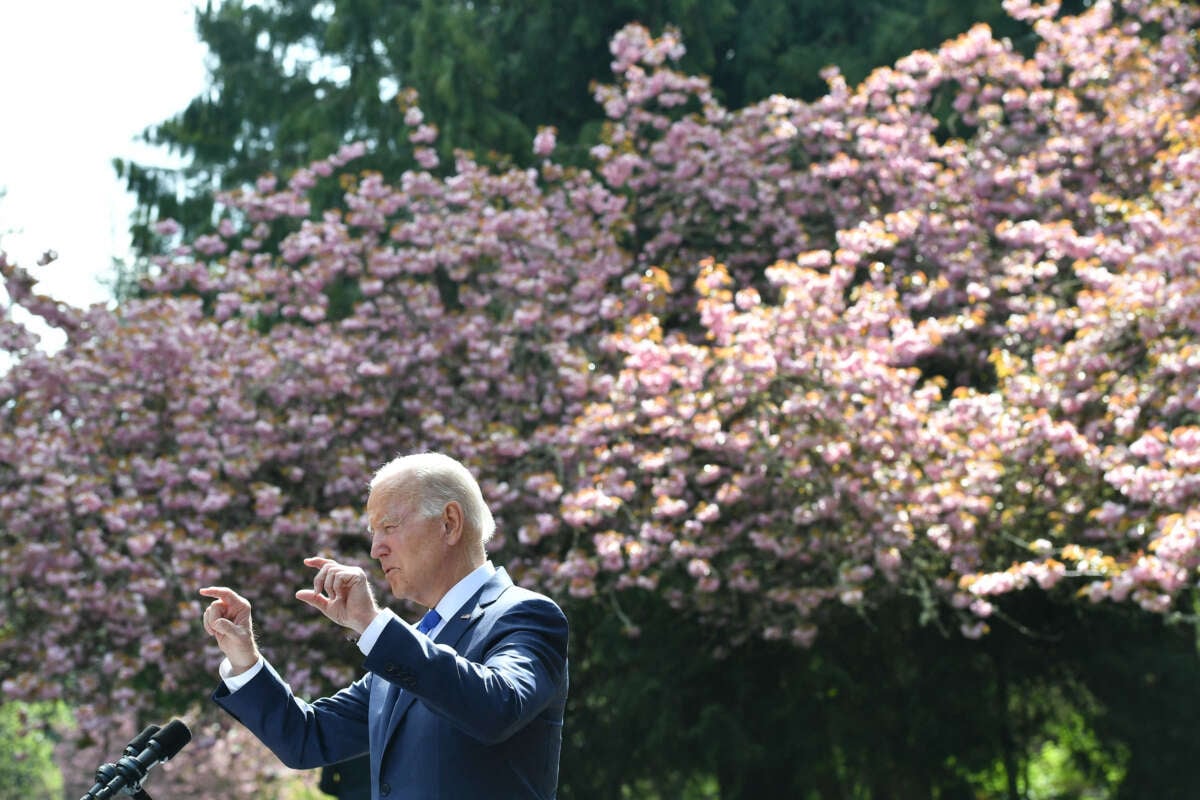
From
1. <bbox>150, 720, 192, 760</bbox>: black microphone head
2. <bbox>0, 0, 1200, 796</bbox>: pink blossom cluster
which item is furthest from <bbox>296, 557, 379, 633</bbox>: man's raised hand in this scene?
<bbox>0, 0, 1200, 796</bbox>: pink blossom cluster

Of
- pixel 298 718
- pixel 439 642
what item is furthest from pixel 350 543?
pixel 439 642

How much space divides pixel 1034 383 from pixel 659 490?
2497mm

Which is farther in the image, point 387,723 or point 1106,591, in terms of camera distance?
point 1106,591

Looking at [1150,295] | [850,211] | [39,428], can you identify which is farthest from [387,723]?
[850,211]

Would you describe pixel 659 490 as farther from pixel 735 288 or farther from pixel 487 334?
pixel 735 288

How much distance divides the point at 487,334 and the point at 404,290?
0.71 metres

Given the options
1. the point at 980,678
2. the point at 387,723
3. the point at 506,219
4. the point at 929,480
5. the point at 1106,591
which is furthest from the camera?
the point at 980,678

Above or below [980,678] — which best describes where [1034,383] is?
above

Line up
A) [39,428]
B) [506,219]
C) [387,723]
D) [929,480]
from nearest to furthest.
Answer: [387,723], [929,480], [39,428], [506,219]

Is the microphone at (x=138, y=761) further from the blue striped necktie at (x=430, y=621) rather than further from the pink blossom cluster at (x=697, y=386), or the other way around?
the pink blossom cluster at (x=697, y=386)

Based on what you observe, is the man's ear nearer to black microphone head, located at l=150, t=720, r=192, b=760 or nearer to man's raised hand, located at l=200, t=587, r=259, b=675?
man's raised hand, located at l=200, t=587, r=259, b=675

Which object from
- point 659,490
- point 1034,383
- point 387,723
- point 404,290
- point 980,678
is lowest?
point 387,723

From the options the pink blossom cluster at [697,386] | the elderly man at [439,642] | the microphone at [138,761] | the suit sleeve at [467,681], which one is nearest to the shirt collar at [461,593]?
the elderly man at [439,642]

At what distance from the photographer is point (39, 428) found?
1152 centimetres
